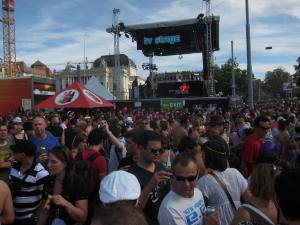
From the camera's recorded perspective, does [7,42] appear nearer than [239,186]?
No

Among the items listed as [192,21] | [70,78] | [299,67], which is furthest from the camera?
[70,78]

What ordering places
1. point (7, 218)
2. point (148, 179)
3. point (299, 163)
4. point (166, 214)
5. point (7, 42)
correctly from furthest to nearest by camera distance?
point (7, 42), point (299, 163), point (7, 218), point (148, 179), point (166, 214)

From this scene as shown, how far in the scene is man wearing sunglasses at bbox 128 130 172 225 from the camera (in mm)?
3363

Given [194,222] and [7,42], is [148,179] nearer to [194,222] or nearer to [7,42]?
[194,222]

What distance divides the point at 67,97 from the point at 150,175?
9259mm

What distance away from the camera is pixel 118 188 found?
2.42 m

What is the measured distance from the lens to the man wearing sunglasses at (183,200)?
3.08 meters

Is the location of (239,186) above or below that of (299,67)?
below

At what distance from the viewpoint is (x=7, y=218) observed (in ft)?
13.1

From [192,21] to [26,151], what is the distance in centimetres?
3228

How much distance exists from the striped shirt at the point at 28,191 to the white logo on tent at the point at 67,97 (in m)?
8.00

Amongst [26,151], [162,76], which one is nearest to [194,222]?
[26,151]

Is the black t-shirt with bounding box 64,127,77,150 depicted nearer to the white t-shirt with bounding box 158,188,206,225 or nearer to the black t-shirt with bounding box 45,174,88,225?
the black t-shirt with bounding box 45,174,88,225

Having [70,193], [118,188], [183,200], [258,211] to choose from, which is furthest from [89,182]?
[258,211]
